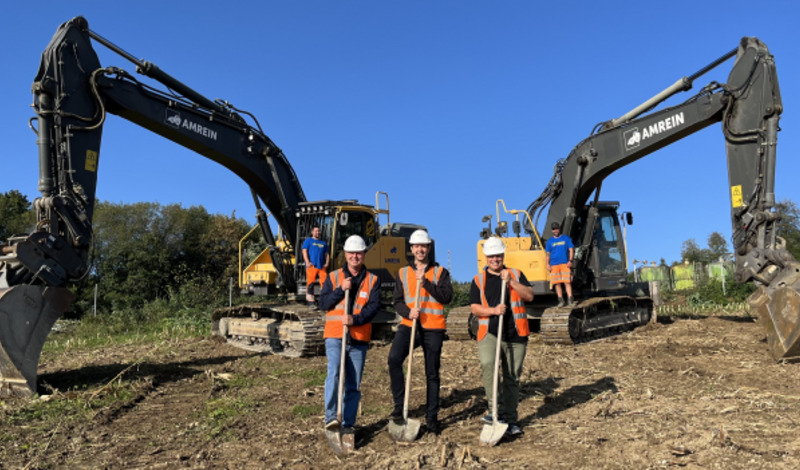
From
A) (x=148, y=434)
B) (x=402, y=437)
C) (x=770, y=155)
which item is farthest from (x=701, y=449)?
(x=770, y=155)

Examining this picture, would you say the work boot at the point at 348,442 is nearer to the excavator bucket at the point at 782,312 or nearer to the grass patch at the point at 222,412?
the grass patch at the point at 222,412

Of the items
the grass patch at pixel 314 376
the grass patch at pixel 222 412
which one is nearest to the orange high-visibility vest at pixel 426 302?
the grass patch at pixel 222 412

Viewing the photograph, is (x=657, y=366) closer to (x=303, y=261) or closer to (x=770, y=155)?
(x=770, y=155)

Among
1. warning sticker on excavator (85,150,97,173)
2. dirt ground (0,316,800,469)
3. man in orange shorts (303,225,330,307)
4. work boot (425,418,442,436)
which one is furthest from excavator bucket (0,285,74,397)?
work boot (425,418,442,436)

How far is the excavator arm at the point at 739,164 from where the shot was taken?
8.05m

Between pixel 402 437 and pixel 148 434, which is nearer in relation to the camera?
pixel 402 437

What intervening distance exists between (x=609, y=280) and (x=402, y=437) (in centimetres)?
901

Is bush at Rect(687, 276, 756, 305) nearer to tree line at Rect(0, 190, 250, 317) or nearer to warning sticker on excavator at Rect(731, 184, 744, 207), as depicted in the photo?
warning sticker on excavator at Rect(731, 184, 744, 207)

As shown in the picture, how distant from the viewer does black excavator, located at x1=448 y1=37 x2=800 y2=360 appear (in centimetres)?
848

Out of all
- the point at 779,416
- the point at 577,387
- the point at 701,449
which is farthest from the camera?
the point at 577,387

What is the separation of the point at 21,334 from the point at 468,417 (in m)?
5.64

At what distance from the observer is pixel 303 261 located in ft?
38.1

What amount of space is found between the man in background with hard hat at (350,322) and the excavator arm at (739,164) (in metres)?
5.80

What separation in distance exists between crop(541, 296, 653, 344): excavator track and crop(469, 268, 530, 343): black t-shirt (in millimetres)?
5821
